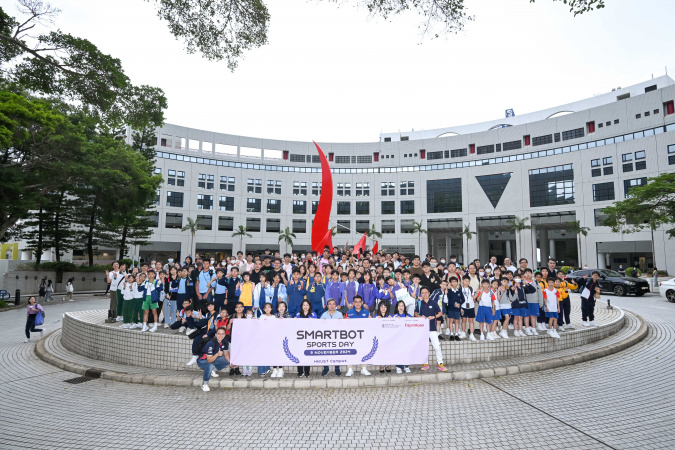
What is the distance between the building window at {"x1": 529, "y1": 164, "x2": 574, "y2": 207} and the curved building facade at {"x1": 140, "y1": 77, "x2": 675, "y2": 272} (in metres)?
0.14

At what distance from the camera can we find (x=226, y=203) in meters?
52.2

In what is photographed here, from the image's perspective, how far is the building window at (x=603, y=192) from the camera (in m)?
40.8

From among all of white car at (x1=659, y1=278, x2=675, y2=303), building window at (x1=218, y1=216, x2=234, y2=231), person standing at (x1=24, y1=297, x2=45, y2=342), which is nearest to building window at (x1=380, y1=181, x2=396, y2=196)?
building window at (x1=218, y1=216, x2=234, y2=231)

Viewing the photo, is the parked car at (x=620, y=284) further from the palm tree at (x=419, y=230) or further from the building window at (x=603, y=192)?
the palm tree at (x=419, y=230)

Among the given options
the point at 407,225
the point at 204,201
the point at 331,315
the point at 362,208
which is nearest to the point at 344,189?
the point at 362,208

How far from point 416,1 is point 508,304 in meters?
7.08

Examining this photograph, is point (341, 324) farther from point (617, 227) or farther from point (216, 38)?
point (617, 227)

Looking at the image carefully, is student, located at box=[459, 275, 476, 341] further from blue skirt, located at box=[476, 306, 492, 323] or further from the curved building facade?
the curved building facade

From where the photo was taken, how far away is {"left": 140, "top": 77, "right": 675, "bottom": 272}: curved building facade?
40.6 metres

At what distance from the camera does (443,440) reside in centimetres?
439

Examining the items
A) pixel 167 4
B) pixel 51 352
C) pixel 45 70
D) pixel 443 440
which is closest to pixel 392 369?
pixel 443 440

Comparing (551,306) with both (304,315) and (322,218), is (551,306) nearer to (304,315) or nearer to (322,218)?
(304,315)

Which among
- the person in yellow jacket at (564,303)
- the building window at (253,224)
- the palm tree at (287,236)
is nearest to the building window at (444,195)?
the palm tree at (287,236)

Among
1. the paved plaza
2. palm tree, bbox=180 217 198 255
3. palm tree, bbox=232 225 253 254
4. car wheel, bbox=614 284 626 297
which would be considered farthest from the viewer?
palm tree, bbox=232 225 253 254
